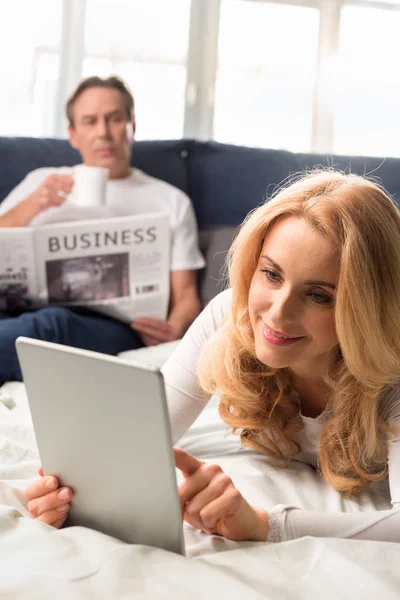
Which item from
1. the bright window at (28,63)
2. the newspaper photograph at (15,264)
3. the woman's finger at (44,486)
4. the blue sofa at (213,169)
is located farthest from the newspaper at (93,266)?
the woman's finger at (44,486)

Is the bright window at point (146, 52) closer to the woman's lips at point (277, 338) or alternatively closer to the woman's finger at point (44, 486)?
Answer: the woman's lips at point (277, 338)

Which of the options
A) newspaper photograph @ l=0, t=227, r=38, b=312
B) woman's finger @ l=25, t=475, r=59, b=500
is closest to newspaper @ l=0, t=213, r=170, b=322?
newspaper photograph @ l=0, t=227, r=38, b=312

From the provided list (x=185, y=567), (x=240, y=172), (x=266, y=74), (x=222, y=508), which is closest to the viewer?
(x=185, y=567)

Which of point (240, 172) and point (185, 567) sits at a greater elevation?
point (240, 172)

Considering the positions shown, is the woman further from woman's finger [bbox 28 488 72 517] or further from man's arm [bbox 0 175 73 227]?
man's arm [bbox 0 175 73 227]

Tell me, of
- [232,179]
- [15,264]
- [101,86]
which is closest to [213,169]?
[232,179]

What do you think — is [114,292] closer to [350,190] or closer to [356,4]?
[350,190]

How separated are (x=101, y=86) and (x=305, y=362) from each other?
1422 millimetres

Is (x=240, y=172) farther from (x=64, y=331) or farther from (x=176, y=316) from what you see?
(x=64, y=331)

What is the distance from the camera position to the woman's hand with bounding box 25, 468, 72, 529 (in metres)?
0.91

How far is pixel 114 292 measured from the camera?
84.9 inches

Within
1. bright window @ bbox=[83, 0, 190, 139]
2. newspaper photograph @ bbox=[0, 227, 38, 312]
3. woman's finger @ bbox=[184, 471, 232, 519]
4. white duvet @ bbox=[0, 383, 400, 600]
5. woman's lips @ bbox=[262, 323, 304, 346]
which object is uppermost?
bright window @ bbox=[83, 0, 190, 139]

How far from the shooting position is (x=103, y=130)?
2.25 metres

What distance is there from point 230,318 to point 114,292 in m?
1.00
